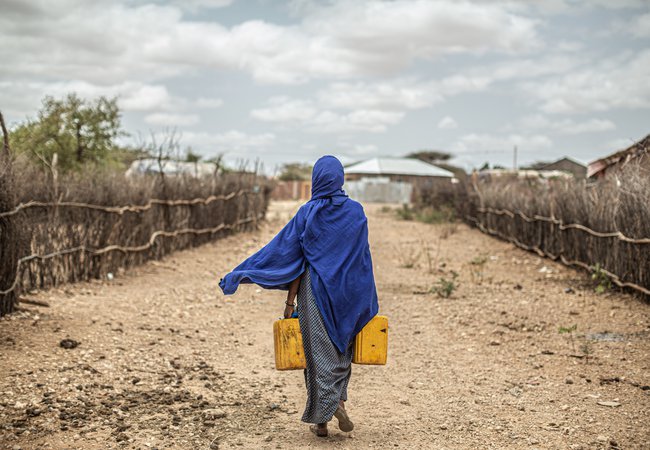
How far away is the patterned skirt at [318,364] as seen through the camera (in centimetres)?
385

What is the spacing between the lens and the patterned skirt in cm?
385

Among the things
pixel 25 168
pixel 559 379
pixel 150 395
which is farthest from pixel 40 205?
pixel 559 379

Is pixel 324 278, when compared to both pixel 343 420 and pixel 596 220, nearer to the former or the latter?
pixel 343 420

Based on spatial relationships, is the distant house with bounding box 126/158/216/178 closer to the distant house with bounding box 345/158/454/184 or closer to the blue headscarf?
the blue headscarf

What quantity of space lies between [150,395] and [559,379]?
3.03 metres

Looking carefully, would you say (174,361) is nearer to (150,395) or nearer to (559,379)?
(150,395)

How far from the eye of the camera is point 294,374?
5586 mm

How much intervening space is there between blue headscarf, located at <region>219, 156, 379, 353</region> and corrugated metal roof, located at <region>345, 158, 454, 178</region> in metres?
43.0

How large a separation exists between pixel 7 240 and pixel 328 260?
3.57 meters

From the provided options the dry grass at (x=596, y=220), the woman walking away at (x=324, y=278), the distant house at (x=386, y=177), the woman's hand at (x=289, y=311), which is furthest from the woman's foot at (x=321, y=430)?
the distant house at (x=386, y=177)

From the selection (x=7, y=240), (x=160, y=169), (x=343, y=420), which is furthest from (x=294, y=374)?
(x=160, y=169)

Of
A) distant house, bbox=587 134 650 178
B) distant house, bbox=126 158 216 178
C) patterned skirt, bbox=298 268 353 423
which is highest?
distant house, bbox=587 134 650 178

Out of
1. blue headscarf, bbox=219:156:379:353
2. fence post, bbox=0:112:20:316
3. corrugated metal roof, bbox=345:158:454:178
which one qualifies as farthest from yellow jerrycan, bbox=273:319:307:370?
corrugated metal roof, bbox=345:158:454:178

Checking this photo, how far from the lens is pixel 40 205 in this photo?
7727 millimetres
